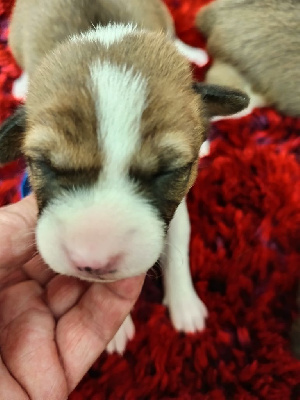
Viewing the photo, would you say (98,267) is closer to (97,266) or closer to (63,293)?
(97,266)

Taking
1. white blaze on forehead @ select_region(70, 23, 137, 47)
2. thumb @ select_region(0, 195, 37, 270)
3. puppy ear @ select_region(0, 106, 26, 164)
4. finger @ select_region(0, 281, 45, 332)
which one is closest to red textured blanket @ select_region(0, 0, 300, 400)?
finger @ select_region(0, 281, 45, 332)

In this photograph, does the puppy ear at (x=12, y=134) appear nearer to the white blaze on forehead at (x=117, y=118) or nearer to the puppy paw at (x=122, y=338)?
the white blaze on forehead at (x=117, y=118)

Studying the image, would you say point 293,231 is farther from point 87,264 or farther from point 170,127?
point 87,264

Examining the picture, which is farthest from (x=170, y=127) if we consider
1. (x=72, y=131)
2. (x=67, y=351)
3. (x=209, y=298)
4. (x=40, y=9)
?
(x=40, y=9)

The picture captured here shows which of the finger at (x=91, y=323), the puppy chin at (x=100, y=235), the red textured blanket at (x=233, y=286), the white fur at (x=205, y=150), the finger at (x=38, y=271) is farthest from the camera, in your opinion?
the white fur at (x=205, y=150)

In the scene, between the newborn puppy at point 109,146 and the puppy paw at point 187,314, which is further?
the puppy paw at point 187,314

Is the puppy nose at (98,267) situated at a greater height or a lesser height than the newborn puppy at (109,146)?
lesser

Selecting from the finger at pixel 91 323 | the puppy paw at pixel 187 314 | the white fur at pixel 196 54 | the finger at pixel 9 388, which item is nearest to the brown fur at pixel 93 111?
the finger at pixel 91 323

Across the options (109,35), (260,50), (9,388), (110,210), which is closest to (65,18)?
(109,35)

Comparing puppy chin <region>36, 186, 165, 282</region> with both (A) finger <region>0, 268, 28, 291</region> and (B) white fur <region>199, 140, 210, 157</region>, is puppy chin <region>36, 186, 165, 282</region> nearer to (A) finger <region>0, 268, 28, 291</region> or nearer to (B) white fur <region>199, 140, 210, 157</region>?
(A) finger <region>0, 268, 28, 291</region>
